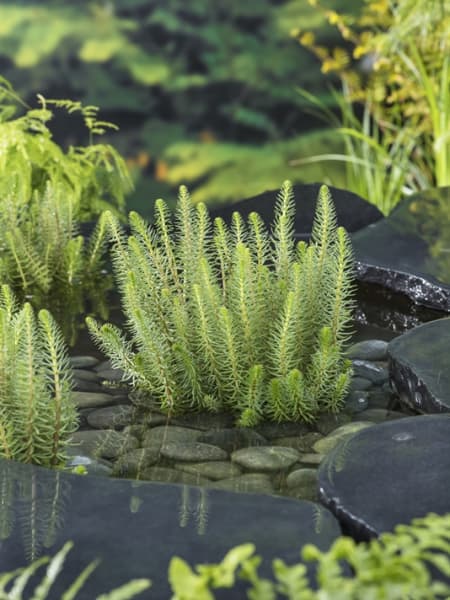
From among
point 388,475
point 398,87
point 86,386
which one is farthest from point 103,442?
point 398,87

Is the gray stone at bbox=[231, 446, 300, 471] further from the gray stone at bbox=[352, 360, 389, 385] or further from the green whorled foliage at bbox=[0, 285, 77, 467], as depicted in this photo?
the gray stone at bbox=[352, 360, 389, 385]

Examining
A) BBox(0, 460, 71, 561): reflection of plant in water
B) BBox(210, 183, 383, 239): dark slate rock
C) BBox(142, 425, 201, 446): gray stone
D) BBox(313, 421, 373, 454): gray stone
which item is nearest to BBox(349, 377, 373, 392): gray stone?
BBox(313, 421, 373, 454): gray stone

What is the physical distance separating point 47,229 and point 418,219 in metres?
1.40

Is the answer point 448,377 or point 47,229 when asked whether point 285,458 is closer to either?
point 448,377

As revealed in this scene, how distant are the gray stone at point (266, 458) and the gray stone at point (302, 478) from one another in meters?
0.04

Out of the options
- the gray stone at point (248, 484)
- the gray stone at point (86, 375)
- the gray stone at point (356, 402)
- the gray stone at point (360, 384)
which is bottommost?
the gray stone at point (248, 484)

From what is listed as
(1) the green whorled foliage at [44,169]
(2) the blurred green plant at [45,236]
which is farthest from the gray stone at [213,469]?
(1) the green whorled foliage at [44,169]

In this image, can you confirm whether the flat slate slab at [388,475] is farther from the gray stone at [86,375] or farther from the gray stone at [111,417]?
the gray stone at [86,375]

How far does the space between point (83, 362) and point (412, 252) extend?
1.29 meters

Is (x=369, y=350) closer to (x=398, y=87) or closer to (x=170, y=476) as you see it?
(x=170, y=476)

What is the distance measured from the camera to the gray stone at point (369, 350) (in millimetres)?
2857

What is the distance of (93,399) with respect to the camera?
259 cm

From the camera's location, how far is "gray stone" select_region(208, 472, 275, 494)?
2047 mm

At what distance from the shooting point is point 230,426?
7.82 feet
